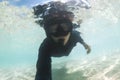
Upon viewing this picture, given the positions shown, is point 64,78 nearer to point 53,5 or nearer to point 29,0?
point 53,5

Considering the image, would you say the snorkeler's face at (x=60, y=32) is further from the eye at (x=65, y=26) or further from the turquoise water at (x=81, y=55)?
the turquoise water at (x=81, y=55)

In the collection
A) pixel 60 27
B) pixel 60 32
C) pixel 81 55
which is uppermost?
pixel 81 55

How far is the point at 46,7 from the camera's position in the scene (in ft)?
33.1

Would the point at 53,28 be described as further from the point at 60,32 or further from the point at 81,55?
the point at 81,55

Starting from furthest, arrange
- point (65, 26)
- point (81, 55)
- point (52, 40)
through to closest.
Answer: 1. point (81, 55)
2. point (52, 40)
3. point (65, 26)

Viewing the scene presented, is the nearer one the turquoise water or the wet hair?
the wet hair

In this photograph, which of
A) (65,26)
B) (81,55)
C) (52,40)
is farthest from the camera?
(81,55)

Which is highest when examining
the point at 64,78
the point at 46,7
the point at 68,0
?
the point at 68,0

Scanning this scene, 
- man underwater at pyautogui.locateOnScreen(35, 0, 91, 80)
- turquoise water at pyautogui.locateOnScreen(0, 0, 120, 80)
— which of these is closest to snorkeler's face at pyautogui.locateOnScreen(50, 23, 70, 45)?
man underwater at pyautogui.locateOnScreen(35, 0, 91, 80)

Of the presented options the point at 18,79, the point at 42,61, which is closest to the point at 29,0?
the point at 18,79

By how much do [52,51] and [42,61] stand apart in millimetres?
1049

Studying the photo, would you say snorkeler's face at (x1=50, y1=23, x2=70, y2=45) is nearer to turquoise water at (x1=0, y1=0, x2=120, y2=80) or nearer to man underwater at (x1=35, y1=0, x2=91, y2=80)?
man underwater at (x1=35, y1=0, x2=91, y2=80)

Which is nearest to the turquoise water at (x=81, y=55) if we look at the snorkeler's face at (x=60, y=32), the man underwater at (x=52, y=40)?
the man underwater at (x=52, y=40)

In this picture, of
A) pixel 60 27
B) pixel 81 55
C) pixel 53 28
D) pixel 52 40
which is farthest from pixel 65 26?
pixel 81 55
